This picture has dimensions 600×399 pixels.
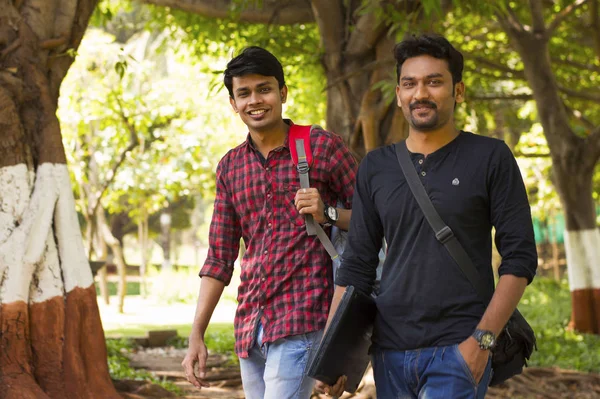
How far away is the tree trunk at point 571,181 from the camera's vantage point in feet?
46.2

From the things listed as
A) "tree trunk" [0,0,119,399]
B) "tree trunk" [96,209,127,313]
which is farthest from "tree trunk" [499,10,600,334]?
"tree trunk" [96,209,127,313]

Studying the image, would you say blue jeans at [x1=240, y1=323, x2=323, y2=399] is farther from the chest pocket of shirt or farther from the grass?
the grass

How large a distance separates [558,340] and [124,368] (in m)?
6.03

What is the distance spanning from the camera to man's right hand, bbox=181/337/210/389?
13.3 ft

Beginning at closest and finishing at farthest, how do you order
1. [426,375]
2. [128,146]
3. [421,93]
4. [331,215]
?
[426,375] < [421,93] < [331,215] < [128,146]

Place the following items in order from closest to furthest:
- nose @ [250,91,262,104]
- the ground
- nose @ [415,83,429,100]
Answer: nose @ [415,83,429,100] → nose @ [250,91,262,104] → the ground

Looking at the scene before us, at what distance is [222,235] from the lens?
4227 mm

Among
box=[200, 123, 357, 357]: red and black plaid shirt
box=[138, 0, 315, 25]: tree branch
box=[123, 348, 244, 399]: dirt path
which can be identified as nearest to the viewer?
box=[200, 123, 357, 357]: red and black plaid shirt

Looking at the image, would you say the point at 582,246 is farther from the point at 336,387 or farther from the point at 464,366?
the point at 464,366

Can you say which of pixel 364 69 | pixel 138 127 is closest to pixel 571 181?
pixel 364 69

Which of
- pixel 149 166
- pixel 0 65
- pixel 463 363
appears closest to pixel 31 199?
pixel 0 65

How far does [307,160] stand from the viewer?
157 inches

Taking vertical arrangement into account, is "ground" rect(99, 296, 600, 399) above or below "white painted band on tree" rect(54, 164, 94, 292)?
below

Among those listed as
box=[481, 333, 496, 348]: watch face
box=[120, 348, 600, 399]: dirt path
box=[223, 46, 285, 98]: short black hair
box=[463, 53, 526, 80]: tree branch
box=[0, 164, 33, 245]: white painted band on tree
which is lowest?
box=[120, 348, 600, 399]: dirt path
